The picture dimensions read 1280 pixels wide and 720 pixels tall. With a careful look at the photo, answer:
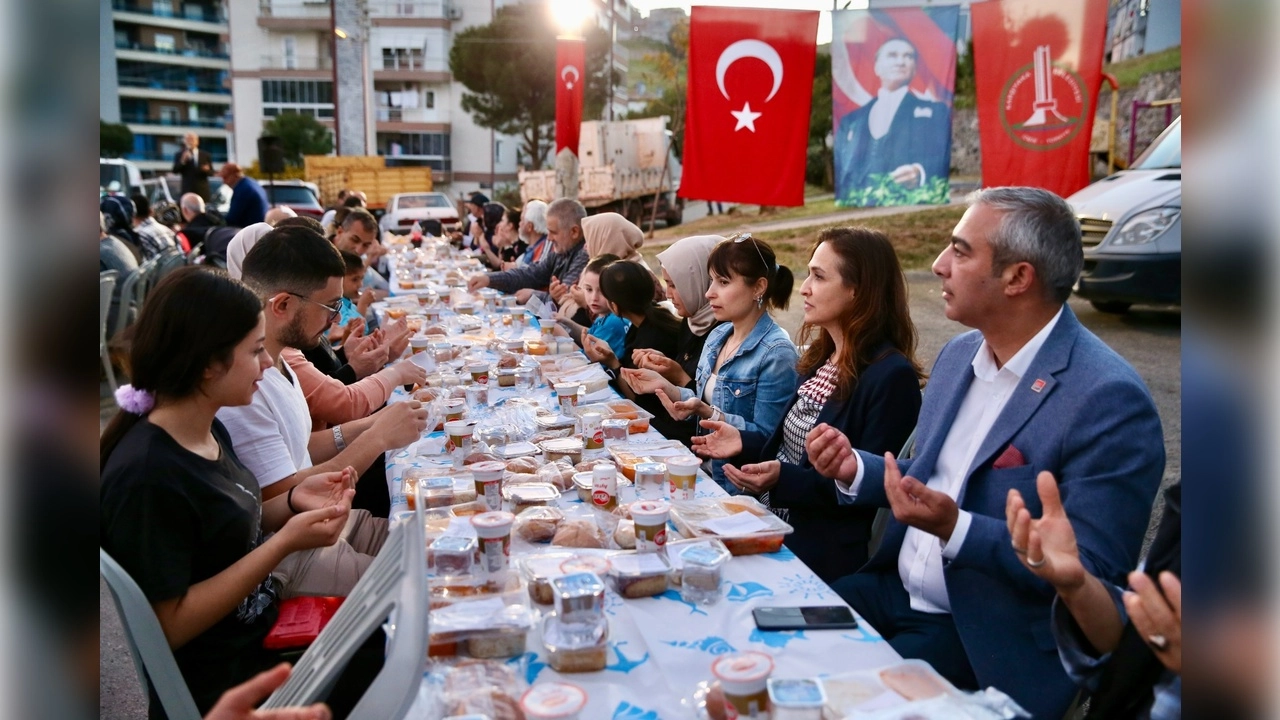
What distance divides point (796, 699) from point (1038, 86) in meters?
4.11

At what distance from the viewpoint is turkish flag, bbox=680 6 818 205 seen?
513cm

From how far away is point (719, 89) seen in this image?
532 centimetres

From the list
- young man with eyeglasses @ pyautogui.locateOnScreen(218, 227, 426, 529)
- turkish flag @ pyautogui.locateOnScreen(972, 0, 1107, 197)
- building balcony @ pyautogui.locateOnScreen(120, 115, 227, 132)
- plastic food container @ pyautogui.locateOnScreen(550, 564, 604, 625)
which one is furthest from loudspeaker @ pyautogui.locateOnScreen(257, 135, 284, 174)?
building balcony @ pyautogui.locateOnScreen(120, 115, 227, 132)

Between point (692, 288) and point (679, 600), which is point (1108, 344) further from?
point (679, 600)

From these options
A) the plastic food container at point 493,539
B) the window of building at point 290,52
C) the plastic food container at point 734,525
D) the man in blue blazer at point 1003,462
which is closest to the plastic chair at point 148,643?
the plastic food container at point 493,539

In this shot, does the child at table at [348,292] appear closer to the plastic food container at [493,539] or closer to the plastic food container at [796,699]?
the plastic food container at [493,539]

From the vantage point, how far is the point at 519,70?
3928 cm

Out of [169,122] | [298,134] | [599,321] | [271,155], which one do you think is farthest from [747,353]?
[169,122]

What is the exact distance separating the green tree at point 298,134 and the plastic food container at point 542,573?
1946 inches

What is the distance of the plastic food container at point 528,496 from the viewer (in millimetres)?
2414

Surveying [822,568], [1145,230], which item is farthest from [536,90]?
[822,568]

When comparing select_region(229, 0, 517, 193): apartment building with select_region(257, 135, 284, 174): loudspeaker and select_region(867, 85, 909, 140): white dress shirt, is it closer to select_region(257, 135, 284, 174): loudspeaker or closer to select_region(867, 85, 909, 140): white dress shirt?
select_region(257, 135, 284, 174): loudspeaker

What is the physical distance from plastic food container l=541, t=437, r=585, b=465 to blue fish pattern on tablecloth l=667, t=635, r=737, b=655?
3.84ft
